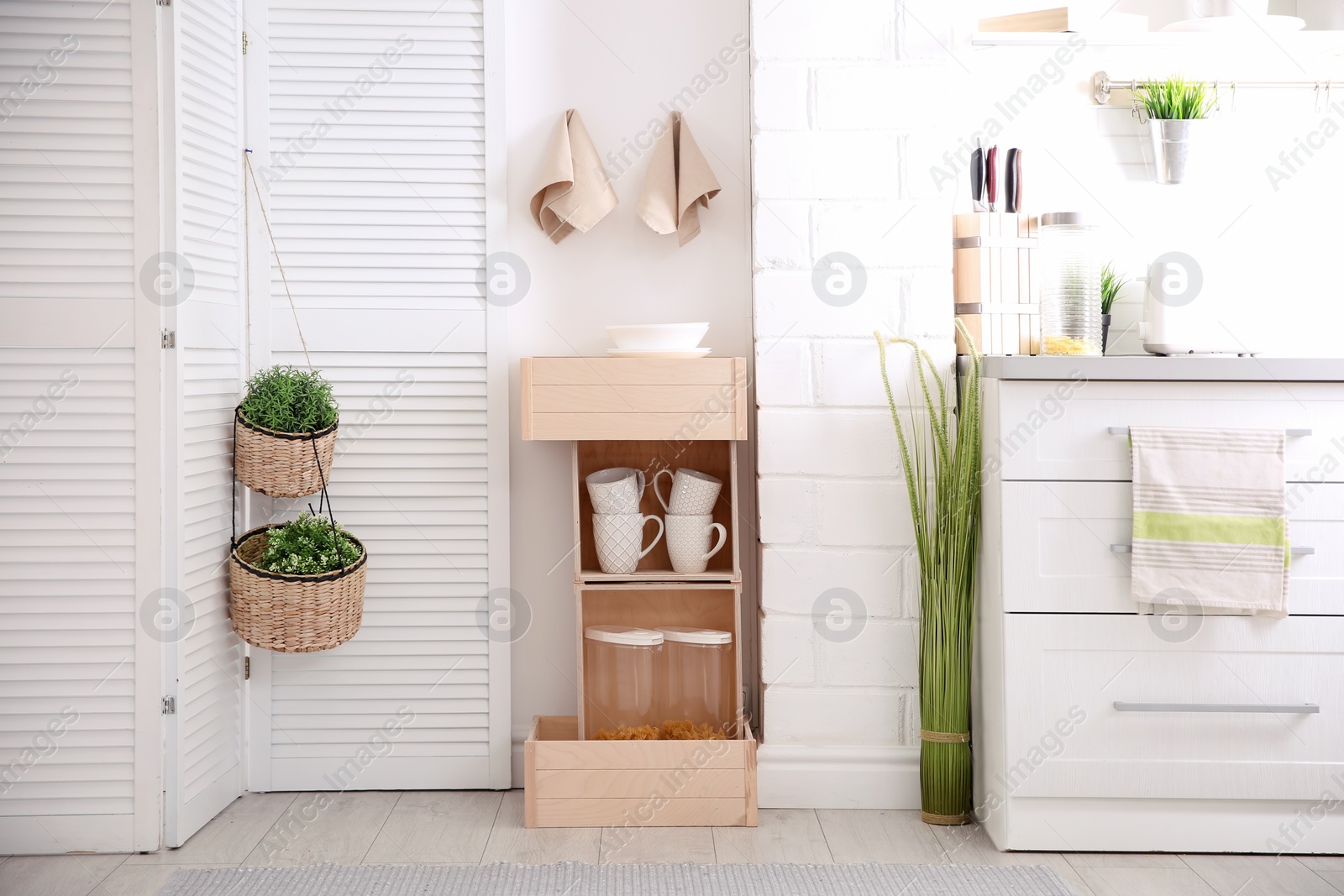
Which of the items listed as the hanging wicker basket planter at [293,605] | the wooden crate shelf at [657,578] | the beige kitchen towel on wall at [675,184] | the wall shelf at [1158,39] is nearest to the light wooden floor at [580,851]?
the hanging wicker basket planter at [293,605]

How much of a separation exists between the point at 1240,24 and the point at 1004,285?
0.79 metres

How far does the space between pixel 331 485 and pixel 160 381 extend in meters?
0.45

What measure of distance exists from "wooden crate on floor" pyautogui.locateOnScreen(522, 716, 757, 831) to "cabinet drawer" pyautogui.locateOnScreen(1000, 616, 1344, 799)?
537 millimetres

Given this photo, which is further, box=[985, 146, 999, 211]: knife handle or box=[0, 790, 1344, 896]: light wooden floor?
box=[985, 146, 999, 211]: knife handle

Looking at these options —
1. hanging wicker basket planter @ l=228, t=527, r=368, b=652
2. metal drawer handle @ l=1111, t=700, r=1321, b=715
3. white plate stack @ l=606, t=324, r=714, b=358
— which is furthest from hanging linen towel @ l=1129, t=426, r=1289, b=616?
hanging wicker basket planter @ l=228, t=527, r=368, b=652

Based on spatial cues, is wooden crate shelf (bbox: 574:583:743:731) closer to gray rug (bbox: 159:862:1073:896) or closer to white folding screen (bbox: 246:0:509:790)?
white folding screen (bbox: 246:0:509:790)

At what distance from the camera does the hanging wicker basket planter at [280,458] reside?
6.44ft

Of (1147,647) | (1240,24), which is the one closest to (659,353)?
(1147,647)

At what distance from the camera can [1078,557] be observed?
183 centimetres

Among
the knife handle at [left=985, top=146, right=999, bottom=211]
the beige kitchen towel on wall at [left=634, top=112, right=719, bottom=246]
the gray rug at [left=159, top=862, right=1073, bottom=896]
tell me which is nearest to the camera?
the gray rug at [left=159, top=862, right=1073, bottom=896]

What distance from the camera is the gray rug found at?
1731 millimetres

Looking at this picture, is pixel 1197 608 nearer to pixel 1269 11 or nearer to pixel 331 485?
pixel 1269 11

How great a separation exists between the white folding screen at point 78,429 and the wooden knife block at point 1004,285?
161 cm

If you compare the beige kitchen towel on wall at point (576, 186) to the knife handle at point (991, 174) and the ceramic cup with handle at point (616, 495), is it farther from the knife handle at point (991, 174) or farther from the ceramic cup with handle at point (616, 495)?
the knife handle at point (991, 174)
